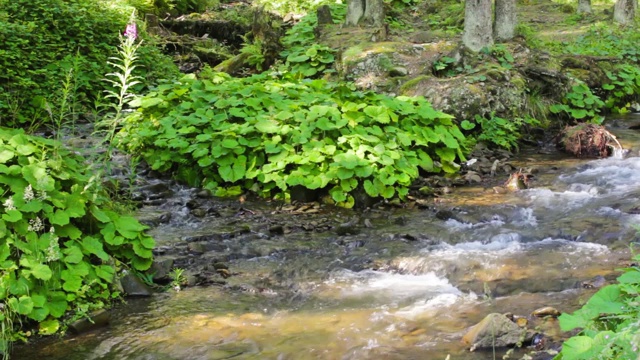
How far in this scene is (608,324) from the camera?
11.7 ft

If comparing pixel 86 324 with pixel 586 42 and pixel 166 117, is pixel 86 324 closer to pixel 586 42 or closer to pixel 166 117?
pixel 166 117

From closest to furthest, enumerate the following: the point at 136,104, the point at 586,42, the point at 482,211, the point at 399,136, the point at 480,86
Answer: the point at 482,211 → the point at 399,136 → the point at 136,104 → the point at 480,86 → the point at 586,42

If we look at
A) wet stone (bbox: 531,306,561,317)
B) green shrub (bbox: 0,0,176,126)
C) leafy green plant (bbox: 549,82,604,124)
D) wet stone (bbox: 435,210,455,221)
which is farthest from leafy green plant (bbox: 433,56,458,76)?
wet stone (bbox: 531,306,561,317)

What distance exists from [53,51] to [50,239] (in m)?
8.28

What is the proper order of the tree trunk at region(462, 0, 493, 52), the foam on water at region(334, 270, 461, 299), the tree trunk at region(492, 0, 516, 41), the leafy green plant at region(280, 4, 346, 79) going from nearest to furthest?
Answer: 1. the foam on water at region(334, 270, 461, 299)
2. the tree trunk at region(462, 0, 493, 52)
3. the leafy green plant at region(280, 4, 346, 79)
4. the tree trunk at region(492, 0, 516, 41)

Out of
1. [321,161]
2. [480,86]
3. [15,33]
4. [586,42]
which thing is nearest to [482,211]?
[321,161]

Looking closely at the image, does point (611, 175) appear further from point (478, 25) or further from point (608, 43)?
point (608, 43)

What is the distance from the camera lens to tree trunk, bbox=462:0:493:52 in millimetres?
12305

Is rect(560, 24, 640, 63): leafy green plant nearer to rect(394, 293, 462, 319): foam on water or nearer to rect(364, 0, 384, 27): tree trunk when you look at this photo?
rect(364, 0, 384, 27): tree trunk

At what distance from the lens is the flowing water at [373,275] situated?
4.68 m

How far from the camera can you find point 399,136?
8734 mm

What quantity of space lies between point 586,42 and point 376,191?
1059cm

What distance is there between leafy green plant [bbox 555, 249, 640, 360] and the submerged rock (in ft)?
2.80

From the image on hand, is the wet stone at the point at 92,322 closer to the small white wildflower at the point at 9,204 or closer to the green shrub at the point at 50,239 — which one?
the green shrub at the point at 50,239
